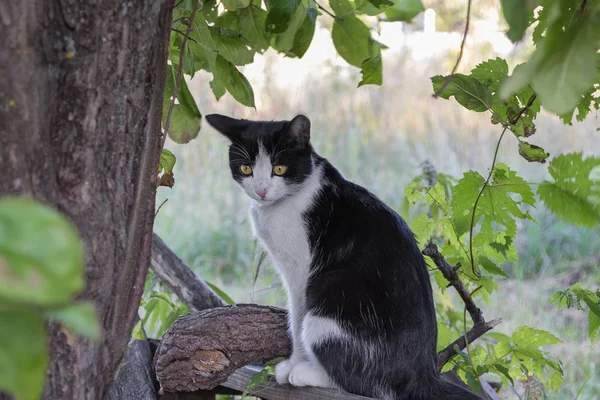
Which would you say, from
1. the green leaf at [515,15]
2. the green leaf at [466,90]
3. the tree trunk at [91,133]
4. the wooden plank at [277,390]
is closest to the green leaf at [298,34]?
the green leaf at [466,90]

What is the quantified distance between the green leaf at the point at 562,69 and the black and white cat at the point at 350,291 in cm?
95

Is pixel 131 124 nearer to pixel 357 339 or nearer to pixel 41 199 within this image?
pixel 41 199

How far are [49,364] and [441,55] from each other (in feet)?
12.2

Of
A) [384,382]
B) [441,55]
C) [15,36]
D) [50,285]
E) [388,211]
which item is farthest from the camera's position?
[441,55]

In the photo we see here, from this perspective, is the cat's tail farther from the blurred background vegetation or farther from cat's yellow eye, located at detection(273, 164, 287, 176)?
the blurred background vegetation

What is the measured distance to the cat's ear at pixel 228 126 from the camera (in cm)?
178

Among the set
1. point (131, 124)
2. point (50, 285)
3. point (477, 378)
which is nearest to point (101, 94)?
point (131, 124)

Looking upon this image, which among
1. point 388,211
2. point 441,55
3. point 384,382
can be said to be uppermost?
point 441,55

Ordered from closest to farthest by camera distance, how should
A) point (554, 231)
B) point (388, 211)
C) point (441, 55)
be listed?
point (388, 211) < point (554, 231) < point (441, 55)

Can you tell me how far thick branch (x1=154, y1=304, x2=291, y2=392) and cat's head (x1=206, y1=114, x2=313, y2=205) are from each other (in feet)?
1.26

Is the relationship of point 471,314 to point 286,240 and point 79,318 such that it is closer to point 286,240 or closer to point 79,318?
point 286,240

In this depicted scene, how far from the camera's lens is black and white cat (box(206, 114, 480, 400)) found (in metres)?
1.37

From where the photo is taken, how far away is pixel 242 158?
175 centimetres

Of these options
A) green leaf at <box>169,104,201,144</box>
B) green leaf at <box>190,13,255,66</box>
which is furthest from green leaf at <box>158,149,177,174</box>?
green leaf at <box>190,13,255,66</box>
